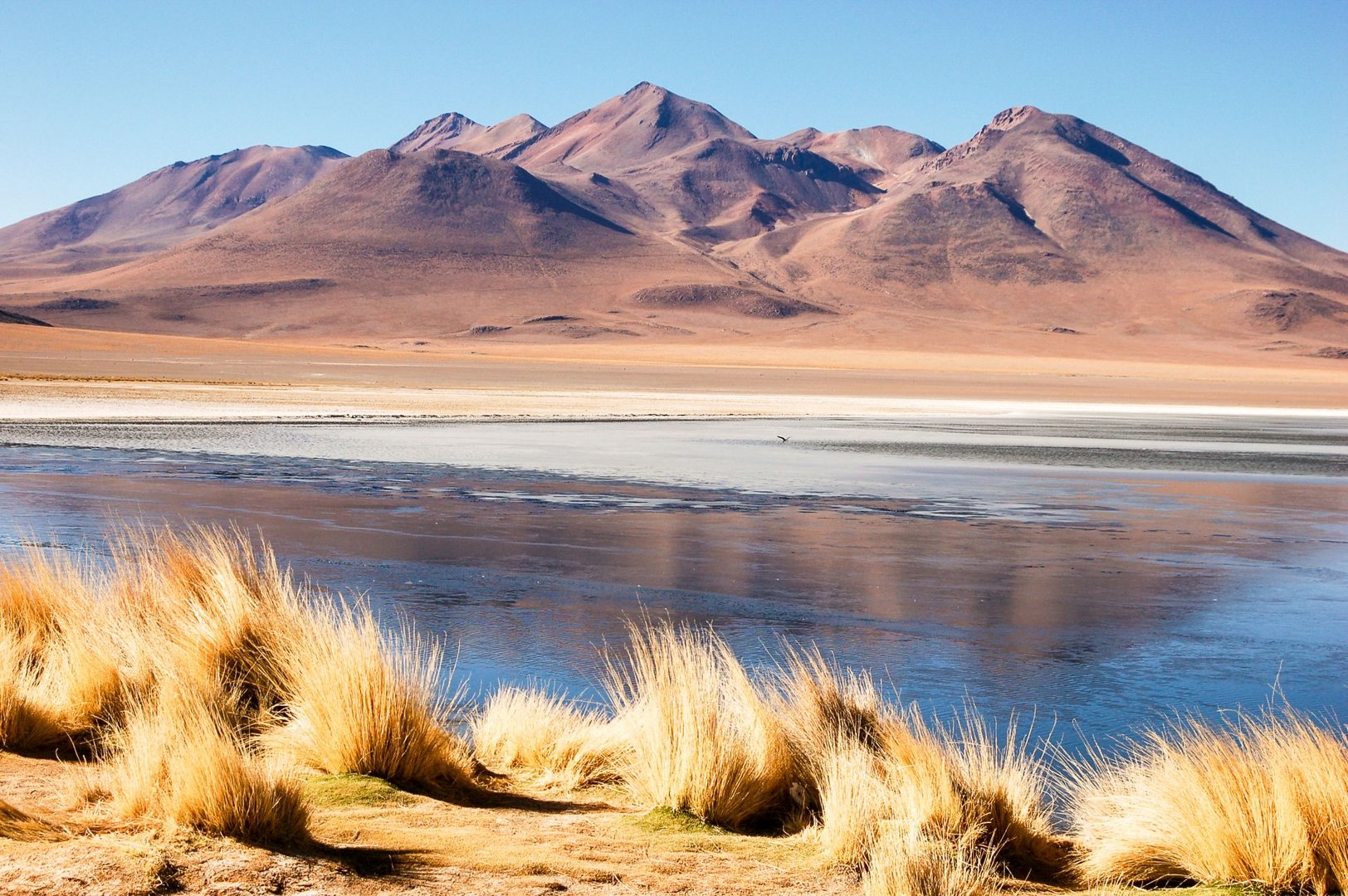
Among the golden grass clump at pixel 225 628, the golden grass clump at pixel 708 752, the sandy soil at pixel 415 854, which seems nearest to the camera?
the sandy soil at pixel 415 854

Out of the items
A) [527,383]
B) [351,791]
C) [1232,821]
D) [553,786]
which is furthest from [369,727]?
[527,383]

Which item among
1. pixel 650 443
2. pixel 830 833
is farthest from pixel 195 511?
pixel 650 443

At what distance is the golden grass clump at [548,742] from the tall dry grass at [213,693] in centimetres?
27

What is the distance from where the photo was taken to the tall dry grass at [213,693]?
4.81m

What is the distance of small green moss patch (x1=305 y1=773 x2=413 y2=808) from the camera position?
5543 millimetres

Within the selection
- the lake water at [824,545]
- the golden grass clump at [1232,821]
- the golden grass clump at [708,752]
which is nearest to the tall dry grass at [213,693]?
the golden grass clump at [708,752]

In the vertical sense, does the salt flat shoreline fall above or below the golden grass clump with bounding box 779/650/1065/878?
above

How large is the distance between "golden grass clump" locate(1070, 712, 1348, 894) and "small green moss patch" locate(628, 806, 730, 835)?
1398 mm

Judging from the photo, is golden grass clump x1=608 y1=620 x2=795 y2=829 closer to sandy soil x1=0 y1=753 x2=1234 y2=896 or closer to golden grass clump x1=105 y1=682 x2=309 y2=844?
sandy soil x1=0 y1=753 x2=1234 y2=896

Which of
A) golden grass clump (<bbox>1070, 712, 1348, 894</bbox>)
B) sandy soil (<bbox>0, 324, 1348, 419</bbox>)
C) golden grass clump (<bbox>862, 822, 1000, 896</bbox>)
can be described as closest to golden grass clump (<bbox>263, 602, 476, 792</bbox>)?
golden grass clump (<bbox>862, 822, 1000, 896</bbox>)

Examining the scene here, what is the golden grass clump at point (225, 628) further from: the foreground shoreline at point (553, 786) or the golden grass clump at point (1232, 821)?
the golden grass clump at point (1232, 821)

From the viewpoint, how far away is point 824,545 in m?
13.8

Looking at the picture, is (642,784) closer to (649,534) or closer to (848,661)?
(848,661)

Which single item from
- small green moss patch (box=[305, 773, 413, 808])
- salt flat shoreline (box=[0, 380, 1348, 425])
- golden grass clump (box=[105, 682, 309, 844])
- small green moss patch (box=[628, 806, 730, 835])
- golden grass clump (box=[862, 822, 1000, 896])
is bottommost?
small green moss patch (box=[628, 806, 730, 835])
